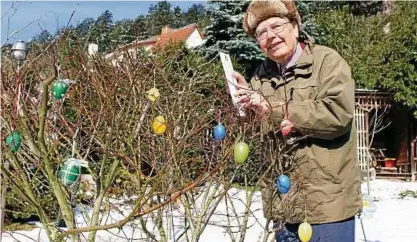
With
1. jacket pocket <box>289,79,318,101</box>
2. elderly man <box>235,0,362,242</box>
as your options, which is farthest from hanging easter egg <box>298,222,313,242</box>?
jacket pocket <box>289,79,318,101</box>

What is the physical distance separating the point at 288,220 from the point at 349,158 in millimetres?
361

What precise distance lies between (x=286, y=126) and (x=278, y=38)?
1.15ft

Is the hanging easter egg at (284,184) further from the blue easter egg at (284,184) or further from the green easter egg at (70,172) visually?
the green easter egg at (70,172)

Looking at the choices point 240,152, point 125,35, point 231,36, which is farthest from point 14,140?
point 231,36

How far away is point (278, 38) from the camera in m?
1.96

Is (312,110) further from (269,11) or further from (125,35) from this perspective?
(125,35)

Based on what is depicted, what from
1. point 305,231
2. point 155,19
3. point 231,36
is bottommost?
point 305,231

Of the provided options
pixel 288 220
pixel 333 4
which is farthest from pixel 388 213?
pixel 333 4

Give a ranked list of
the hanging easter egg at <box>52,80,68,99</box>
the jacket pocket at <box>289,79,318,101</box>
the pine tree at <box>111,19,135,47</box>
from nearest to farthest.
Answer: the jacket pocket at <box>289,79,318,101</box>
the hanging easter egg at <box>52,80,68,99</box>
the pine tree at <box>111,19,135,47</box>

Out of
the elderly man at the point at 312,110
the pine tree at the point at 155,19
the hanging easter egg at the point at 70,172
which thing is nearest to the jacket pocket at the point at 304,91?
the elderly man at the point at 312,110

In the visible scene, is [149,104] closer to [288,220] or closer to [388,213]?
[288,220]

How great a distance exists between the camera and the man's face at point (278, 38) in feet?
6.43

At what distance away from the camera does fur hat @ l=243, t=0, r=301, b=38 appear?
1.97 metres

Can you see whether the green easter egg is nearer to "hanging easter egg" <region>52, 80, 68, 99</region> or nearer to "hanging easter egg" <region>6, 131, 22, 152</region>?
"hanging easter egg" <region>6, 131, 22, 152</region>
